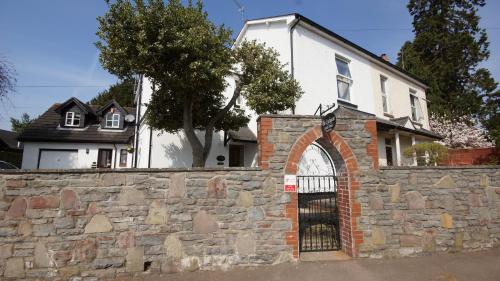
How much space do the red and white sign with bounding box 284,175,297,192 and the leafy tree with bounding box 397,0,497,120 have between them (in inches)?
831

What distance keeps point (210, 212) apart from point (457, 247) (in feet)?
16.6

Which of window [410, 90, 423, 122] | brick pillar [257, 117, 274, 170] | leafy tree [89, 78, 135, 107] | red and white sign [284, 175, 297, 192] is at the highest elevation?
leafy tree [89, 78, 135, 107]

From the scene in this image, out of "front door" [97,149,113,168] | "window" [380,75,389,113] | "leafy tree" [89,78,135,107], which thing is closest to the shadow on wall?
"front door" [97,149,113,168]

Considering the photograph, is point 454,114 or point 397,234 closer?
point 397,234

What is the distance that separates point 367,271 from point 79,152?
18395mm

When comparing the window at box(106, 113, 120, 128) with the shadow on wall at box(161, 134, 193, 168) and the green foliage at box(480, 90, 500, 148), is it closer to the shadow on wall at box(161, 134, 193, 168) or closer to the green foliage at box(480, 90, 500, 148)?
the shadow on wall at box(161, 134, 193, 168)

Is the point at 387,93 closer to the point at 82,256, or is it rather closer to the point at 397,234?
the point at 397,234

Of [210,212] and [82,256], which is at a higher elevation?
[210,212]

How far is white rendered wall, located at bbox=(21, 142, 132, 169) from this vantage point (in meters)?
16.1

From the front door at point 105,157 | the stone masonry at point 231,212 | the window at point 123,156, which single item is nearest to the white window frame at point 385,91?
the stone masonry at point 231,212

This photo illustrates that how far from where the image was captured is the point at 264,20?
11750 mm

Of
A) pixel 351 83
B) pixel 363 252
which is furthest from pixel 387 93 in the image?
pixel 363 252

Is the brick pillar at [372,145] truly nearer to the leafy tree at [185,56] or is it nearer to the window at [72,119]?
the leafy tree at [185,56]

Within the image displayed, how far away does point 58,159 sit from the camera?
54.5 feet
